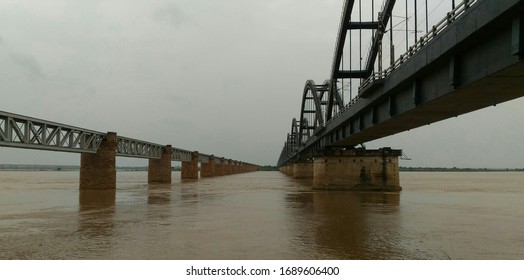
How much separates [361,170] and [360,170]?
108 millimetres

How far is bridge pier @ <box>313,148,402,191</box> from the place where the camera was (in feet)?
143

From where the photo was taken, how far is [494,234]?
1580cm

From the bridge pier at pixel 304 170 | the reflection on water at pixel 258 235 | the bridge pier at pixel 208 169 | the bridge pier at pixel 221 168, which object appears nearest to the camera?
the reflection on water at pixel 258 235

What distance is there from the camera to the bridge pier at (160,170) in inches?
2815

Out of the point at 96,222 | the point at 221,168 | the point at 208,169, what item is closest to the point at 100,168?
the point at 96,222

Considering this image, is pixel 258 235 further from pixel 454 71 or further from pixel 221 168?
pixel 221 168

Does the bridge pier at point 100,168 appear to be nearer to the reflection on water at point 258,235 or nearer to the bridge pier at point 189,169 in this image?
the reflection on water at point 258,235

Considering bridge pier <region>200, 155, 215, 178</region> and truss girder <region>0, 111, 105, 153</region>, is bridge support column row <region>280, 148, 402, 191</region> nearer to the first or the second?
truss girder <region>0, 111, 105, 153</region>

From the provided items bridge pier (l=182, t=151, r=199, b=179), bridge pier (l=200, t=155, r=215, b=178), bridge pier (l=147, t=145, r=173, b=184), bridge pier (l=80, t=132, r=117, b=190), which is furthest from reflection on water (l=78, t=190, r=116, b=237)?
bridge pier (l=200, t=155, r=215, b=178)

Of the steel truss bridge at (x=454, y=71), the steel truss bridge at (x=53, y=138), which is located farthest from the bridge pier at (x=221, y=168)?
the steel truss bridge at (x=454, y=71)

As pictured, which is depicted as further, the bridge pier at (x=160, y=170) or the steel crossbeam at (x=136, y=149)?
the bridge pier at (x=160, y=170)

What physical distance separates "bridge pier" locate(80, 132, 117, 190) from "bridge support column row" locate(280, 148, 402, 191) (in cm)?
2238

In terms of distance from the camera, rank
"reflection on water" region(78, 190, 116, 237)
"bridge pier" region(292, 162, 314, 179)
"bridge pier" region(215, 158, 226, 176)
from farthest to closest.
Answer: "bridge pier" region(215, 158, 226, 176) → "bridge pier" region(292, 162, 314, 179) → "reflection on water" region(78, 190, 116, 237)

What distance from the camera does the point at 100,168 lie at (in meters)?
45.9
